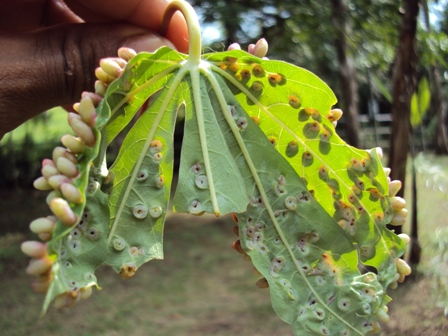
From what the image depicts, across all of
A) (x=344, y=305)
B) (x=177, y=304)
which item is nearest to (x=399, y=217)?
(x=344, y=305)

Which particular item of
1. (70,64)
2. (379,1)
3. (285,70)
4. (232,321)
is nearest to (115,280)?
(232,321)

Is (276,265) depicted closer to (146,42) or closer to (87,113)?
(87,113)

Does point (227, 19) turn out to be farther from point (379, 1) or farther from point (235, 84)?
point (235, 84)

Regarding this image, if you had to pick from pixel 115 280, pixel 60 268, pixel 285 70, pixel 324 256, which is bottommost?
pixel 115 280

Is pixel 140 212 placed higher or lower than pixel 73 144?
lower

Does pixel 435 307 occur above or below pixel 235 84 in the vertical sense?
below

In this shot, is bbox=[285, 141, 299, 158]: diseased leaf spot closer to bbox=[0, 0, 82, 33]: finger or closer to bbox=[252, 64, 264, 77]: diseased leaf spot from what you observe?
bbox=[252, 64, 264, 77]: diseased leaf spot

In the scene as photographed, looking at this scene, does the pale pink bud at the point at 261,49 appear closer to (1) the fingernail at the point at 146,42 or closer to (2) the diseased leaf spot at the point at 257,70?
(2) the diseased leaf spot at the point at 257,70
